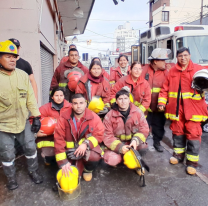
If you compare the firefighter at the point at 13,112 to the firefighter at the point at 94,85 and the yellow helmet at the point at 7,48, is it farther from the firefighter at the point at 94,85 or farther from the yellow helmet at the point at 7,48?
the firefighter at the point at 94,85

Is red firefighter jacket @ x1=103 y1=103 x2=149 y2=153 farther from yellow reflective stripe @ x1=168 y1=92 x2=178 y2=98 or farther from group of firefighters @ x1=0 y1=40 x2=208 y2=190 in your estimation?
yellow reflective stripe @ x1=168 y1=92 x2=178 y2=98

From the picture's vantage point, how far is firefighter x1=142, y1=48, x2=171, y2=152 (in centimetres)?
383

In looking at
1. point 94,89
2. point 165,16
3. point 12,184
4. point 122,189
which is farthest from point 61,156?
point 165,16

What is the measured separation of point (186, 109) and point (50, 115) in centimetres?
216

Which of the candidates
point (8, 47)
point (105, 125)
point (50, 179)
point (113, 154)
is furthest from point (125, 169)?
point (8, 47)

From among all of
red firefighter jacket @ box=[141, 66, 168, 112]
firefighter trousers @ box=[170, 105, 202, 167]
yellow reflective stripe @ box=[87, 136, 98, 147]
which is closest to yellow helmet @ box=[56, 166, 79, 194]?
yellow reflective stripe @ box=[87, 136, 98, 147]

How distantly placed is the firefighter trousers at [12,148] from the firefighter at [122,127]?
1.04 meters

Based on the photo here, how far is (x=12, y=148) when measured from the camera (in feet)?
8.93

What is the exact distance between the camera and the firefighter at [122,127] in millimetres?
2943

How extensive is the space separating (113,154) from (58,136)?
0.83m

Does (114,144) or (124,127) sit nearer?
(114,144)

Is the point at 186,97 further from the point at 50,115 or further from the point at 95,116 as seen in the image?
the point at 50,115

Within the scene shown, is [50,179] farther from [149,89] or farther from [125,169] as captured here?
[149,89]

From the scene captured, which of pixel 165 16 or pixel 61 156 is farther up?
pixel 165 16
